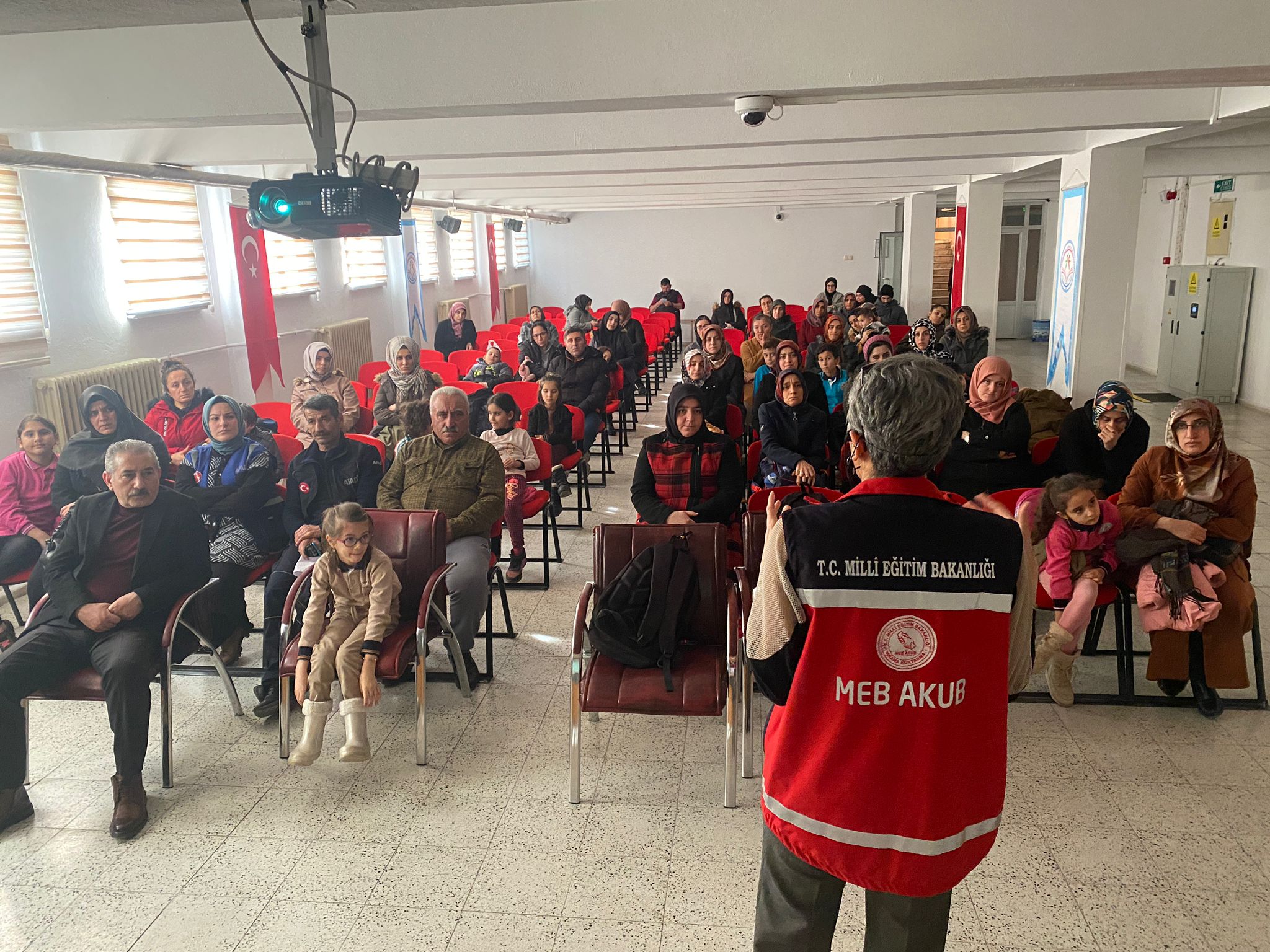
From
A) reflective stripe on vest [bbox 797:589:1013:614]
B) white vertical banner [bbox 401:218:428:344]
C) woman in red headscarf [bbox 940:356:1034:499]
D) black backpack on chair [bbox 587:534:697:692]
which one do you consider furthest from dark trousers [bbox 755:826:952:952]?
white vertical banner [bbox 401:218:428:344]

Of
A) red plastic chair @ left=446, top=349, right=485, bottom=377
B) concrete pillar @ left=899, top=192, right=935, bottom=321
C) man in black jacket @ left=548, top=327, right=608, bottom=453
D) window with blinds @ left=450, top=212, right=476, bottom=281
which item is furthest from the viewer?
window with blinds @ left=450, top=212, right=476, bottom=281

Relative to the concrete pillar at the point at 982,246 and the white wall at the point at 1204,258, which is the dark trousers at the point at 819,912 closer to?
the white wall at the point at 1204,258

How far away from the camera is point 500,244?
1980cm

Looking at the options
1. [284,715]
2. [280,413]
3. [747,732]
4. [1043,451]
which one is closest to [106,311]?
[280,413]

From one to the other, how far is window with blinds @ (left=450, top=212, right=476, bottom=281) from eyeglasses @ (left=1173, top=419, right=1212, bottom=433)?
1376 cm

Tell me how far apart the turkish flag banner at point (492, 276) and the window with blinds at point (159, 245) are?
10.0m

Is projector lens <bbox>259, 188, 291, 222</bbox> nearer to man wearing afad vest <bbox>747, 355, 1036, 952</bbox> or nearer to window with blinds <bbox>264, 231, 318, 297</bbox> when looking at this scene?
man wearing afad vest <bbox>747, 355, 1036, 952</bbox>

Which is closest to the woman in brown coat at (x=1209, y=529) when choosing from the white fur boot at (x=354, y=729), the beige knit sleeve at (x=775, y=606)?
the beige knit sleeve at (x=775, y=606)

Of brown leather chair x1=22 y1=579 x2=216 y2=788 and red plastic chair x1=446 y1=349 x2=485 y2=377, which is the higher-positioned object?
red plastic chair x1=446 y1=349 x2=485 y2=377

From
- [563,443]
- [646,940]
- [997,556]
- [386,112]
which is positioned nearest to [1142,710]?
[646,940]

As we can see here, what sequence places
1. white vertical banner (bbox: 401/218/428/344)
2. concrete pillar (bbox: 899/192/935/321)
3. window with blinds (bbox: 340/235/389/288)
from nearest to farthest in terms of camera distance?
window with blinds (bbox: 340/235/389/288) → white vertical banner (bbox: 401/218/428/344) → concrete pillar (bbox: 899/192/935/321)

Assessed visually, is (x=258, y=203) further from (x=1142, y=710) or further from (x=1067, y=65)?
(x=1142, y=710)

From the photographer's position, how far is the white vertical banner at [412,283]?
526 inches

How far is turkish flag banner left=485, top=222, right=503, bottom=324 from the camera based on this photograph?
1781 centimetres
